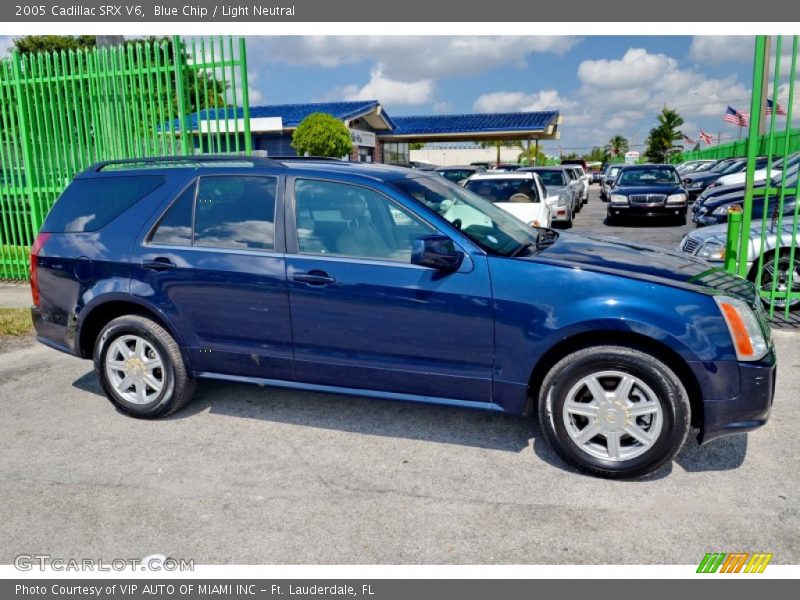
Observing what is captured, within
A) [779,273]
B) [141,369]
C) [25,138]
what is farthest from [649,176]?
[141,369]

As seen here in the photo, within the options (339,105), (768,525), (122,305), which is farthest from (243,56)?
(339,105)

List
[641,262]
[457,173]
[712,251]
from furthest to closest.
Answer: [457,173]
[712,251]
[641,262]

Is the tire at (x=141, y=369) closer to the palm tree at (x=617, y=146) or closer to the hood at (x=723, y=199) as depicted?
the hood at (x=723, y=199)

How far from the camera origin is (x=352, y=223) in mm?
4246

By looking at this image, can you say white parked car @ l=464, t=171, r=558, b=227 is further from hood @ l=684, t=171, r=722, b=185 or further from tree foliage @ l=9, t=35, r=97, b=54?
tree foliage @ l=9, t=35, r=97, b=54

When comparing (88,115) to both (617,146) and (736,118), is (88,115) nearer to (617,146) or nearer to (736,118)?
(736,118)

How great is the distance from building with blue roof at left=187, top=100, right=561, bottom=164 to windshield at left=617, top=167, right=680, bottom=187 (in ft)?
45.8

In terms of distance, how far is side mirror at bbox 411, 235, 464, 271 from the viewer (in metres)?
3.80

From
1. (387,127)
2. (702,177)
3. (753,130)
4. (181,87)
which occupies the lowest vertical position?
(702,177)

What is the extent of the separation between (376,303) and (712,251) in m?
5.17

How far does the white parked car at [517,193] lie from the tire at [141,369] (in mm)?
8580

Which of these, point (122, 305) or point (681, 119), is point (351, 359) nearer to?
point (122, 305)

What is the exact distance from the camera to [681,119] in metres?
81.1

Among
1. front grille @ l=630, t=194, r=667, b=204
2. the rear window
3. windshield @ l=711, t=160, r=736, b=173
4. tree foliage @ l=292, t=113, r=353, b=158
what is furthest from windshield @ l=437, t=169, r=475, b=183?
the rear window
